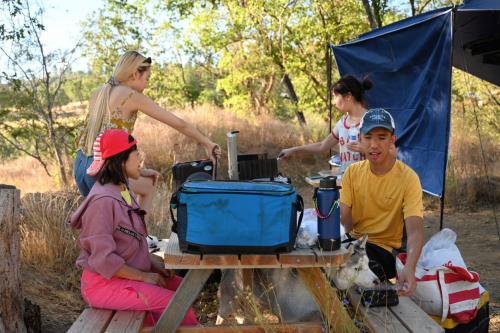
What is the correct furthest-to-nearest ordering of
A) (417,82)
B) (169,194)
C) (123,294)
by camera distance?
1. (169,194)
2. (417,82)
3. (123,294)

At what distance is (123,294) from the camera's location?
111 inches

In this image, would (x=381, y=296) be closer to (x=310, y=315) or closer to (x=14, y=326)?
(x=310, y=315)

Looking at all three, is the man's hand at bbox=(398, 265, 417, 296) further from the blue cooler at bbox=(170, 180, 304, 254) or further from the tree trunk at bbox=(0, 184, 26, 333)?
the tree trunk at bbox=(0, 184, 26, 333)

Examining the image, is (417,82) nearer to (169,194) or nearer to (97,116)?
(169,194)

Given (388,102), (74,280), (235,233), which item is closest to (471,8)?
(388,102)

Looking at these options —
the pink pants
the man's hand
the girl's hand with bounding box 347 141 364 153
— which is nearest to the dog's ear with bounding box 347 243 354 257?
the man's hand

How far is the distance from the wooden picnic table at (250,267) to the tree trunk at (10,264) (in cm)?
107

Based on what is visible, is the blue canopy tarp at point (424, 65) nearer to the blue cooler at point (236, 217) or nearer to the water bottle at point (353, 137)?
the water bottle at point (353, 137)

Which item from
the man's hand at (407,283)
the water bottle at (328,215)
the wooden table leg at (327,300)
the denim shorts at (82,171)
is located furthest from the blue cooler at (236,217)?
the denim shorts at (82,171)

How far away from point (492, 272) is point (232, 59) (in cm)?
1096

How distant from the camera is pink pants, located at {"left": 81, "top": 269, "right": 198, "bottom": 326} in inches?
111

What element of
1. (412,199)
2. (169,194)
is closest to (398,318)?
(412,199)

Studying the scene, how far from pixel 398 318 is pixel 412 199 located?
737 millimetres

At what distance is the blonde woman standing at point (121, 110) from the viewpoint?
3762mm
